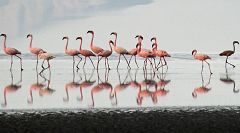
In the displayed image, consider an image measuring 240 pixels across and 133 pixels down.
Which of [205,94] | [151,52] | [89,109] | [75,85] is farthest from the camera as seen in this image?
[151,52]

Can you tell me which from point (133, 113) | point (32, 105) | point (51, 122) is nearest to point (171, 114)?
point (133, 113)

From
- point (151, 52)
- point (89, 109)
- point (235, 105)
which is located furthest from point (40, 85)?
point (151, 52)

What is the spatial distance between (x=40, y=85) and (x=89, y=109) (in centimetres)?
377

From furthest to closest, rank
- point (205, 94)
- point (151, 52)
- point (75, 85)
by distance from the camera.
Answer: point (151, 52), point (75, 85), point (205, 94)

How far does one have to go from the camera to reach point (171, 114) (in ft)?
20.5

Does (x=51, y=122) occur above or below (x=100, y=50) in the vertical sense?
below

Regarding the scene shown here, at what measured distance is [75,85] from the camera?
10.0 meters

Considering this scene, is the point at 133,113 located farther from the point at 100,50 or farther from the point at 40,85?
the point at 100,50

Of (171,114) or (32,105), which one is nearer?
(171,114)

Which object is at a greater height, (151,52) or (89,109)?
(151,52)

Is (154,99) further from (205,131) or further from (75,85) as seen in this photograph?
(75,85)

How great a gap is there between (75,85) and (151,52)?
667 centimetres

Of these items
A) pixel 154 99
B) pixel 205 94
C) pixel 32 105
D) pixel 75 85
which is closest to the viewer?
pixel 32 105

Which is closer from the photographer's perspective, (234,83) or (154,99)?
(154,99)
